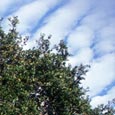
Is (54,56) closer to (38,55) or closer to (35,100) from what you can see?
(38,55)

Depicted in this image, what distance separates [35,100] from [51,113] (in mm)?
3491

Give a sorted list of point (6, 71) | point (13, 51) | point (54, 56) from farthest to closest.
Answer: point (54, 56) < point (13, 51) < point (6, 71)

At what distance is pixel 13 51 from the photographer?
52.6 metres

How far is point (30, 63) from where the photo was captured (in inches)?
2074

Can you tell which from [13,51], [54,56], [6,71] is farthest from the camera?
[54,56]

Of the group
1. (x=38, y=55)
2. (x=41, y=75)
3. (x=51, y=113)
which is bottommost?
(x=51, y=113)

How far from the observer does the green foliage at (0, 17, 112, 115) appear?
4850cm

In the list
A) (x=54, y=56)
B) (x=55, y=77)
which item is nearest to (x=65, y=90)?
(x=55, y=77)

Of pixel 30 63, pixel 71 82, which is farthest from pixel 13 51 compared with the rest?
pixel 71 82

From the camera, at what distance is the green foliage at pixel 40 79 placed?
48.5 m

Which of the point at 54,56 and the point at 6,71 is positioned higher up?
the point at 54,56

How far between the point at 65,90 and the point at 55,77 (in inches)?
94.0

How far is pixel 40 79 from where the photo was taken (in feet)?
A: 178

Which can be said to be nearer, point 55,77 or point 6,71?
point 6,71
